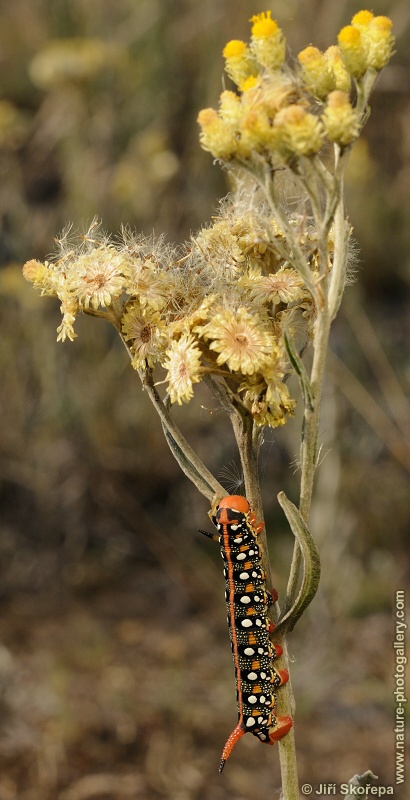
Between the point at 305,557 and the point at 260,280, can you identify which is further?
the point at 260,280

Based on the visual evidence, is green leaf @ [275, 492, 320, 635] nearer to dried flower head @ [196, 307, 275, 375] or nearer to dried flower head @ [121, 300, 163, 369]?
dried flower head @ [196, 307, 275, 375]

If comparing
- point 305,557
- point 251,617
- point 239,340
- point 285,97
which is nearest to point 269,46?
point 285,97

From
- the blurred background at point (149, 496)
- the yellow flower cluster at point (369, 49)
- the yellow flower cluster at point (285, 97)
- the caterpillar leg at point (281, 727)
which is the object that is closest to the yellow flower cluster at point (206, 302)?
the yellow flower cluster at point (285, 97)

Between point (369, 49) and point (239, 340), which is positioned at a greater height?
point (369, 49)

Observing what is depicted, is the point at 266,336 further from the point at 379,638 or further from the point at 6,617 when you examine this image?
the point at 6,617

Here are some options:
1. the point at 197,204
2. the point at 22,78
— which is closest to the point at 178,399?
the point at 197,204

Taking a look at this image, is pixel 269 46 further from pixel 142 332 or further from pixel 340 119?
pixel 142 332
